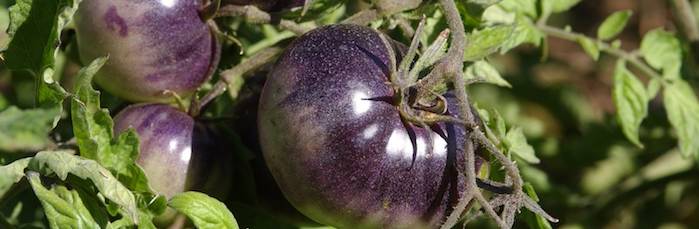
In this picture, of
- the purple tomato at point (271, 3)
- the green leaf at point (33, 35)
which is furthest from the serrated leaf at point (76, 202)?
the purple tomato at point (271, 3)

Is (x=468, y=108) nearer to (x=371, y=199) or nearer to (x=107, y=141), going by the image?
(x=371, y=199)

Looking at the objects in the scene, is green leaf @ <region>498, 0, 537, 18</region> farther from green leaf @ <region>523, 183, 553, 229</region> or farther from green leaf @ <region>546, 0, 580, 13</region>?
green leaf @ <region>523, 183, 553, 229</region>

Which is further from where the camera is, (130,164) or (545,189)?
(545,189)

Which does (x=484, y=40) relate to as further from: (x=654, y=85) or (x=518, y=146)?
(x=654, y=85)

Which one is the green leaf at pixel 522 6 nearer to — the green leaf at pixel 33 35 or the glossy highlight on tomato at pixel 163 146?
the glossy highlight on tomato at pixel 163 146

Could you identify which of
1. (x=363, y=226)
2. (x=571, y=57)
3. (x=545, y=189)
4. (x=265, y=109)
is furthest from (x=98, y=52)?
(x=571, y=57)

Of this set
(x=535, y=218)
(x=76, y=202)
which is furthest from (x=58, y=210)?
(x=535, y=218)
